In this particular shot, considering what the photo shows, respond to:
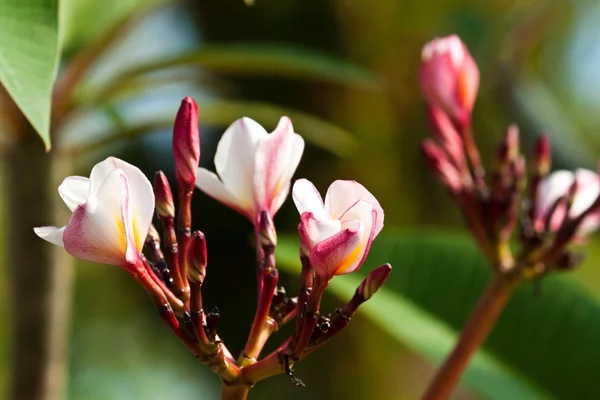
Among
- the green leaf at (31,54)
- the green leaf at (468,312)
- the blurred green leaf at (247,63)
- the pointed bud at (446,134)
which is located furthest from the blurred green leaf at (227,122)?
the green leaf at (31,54)

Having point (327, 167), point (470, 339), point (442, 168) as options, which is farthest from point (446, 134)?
point (327, 167)

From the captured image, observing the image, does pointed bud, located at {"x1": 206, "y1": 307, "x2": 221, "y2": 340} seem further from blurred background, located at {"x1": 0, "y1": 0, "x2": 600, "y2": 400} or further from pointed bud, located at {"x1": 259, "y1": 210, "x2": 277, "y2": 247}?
blurred background, located at {"x1": 0, "y1": 0, "x2": 600, "y2": 400}

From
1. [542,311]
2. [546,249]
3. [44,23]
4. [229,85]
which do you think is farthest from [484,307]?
[229,85]

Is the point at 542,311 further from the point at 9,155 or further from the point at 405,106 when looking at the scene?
the point at 405,106

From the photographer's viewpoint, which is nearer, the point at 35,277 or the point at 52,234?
the point at 52,234

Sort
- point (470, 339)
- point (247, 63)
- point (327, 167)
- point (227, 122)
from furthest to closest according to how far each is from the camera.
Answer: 1. point (327, 167)
2. point (227, 122)
3. point (247, 63)
4. point (470, 339)

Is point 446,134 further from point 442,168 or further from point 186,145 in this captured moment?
point 186,145
